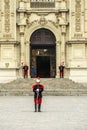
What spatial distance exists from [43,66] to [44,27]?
3683mm

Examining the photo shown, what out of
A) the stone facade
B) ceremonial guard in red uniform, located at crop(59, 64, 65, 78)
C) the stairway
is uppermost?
the stone facade

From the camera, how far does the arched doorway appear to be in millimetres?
43594

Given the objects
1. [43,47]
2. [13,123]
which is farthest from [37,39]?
[13,123]

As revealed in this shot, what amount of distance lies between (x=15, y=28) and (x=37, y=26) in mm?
2070

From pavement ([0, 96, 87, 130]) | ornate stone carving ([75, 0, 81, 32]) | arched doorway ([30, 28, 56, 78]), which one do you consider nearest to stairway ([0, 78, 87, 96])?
arched doorway ([30, 28, 56, 78])

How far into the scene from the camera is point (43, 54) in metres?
44.3

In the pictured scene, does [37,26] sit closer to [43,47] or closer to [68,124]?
[43,47]

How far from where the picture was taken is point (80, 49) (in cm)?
4162

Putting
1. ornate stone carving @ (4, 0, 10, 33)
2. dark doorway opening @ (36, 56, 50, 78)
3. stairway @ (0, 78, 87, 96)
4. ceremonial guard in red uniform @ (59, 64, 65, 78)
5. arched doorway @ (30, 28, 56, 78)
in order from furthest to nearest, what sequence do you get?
dark doorway opening @ (36, 56, 50, 78) → arched doorway @ (30, 28, 56, 78) → ornate stone carving @ (4, 0, 10, 33) → ceremonial guard in red uniform @ (59, 64, 65, 78) → stairway @ (0, 78, 87, 96)

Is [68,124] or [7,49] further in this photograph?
[7,49]

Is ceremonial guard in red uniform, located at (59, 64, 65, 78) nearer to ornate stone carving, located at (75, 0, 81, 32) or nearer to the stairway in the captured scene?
the stairway

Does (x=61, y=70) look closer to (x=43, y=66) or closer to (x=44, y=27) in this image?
(x=43, y=66)

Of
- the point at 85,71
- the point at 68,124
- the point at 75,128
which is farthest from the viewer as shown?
the point at 85,71

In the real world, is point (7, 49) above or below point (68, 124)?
above
